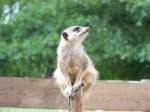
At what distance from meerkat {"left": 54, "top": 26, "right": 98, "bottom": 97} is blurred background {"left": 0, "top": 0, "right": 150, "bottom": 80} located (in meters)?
2.58

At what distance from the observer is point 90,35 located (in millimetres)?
5691

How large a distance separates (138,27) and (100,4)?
50 centimetres

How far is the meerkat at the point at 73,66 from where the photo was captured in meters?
2.59

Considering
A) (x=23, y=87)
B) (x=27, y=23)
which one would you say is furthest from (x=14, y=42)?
(x=23, y=87)

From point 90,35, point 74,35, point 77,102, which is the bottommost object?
point 90,35

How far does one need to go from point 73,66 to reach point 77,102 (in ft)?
1.34

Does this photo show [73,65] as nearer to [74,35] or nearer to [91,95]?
[74,35]

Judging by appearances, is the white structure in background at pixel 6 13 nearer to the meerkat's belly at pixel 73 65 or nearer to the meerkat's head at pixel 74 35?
the meerkat's head at pixel 74 35

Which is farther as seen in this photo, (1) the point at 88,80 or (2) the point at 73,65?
(2) the point at 73,65

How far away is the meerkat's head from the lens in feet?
9.21

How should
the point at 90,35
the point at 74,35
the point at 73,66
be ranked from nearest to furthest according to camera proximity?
the point at 73,66 < the point at 74,35 < the point at 90,35

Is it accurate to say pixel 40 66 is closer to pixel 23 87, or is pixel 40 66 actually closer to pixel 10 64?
pixel 10 64

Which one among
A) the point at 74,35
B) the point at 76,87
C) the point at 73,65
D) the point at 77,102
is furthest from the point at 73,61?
the point at 77,102

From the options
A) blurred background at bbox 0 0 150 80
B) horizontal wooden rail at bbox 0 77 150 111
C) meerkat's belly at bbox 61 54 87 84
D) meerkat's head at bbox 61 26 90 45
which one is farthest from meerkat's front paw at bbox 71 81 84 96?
blurred background at bbox 0 0 150 80
